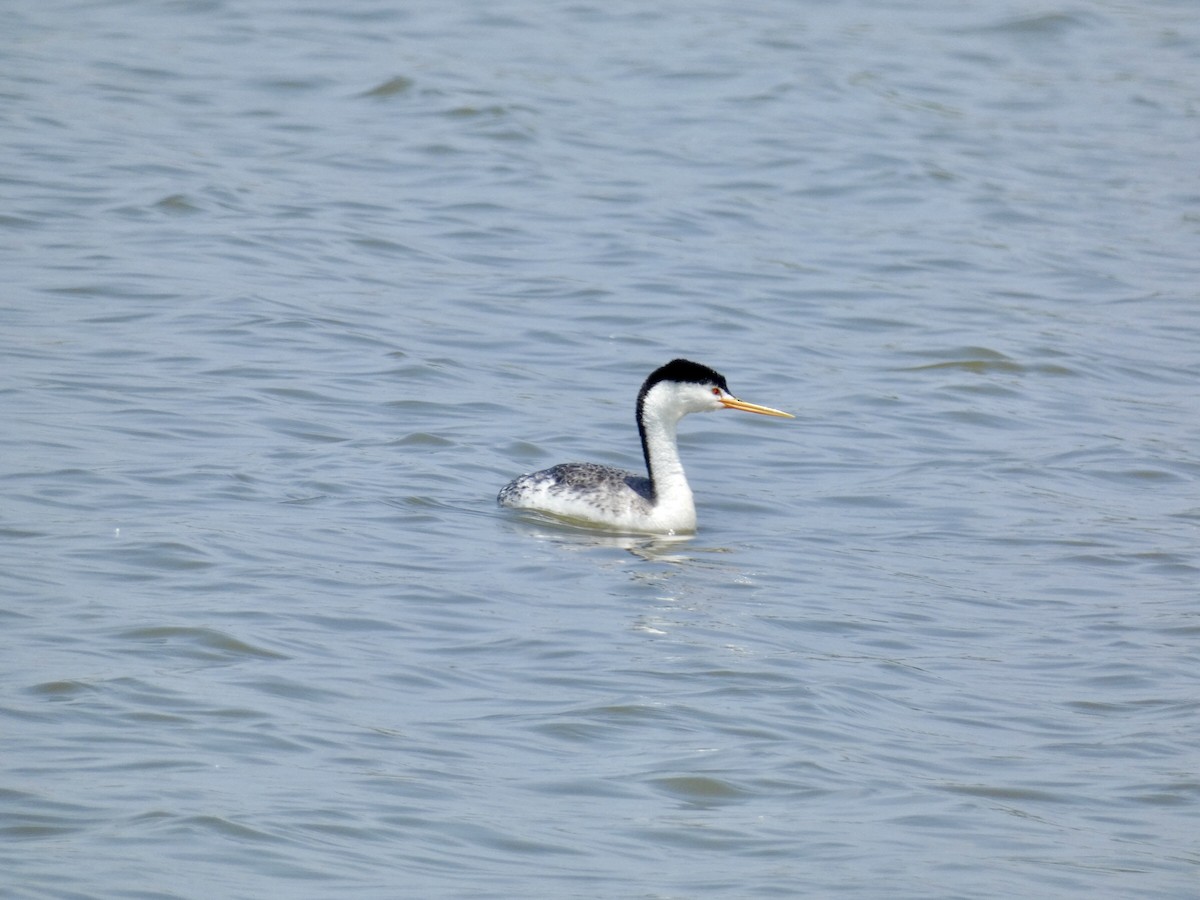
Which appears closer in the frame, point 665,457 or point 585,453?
point 665,457

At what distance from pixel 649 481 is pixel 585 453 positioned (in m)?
1.25

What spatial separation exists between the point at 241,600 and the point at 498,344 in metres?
5.92

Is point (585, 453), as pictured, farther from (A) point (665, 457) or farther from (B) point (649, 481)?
(A) point (665, 457)

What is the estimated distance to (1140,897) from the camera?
21.6ft

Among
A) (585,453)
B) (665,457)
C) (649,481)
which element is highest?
(665,457)

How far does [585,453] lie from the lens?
41.6 ft

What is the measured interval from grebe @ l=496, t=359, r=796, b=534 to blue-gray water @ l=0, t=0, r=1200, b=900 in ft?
0.61

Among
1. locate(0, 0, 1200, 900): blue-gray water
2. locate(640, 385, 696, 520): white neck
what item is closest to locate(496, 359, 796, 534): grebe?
locate(640, 385, 696, 520): white neck

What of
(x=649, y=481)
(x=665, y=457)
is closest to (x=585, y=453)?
(x=649, y=481)

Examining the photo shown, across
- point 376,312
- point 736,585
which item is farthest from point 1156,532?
point 376,312

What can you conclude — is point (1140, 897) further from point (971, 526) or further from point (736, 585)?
point (971, 526)

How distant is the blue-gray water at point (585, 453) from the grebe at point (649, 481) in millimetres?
187

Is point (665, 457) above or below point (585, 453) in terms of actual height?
above

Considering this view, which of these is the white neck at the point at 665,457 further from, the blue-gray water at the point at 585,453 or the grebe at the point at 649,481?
the blue-gray water at the point at 585,453
